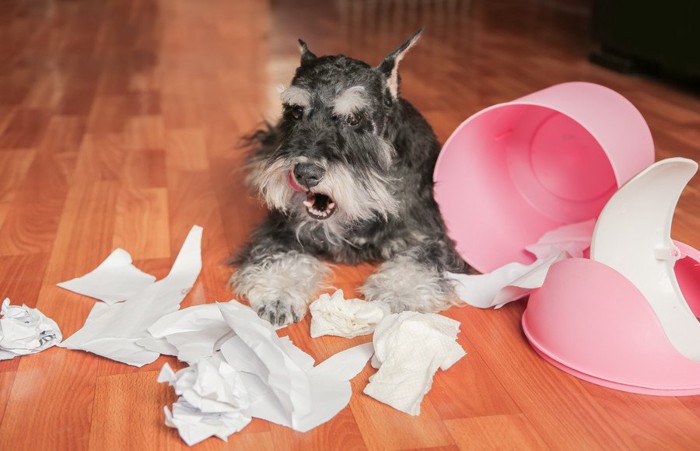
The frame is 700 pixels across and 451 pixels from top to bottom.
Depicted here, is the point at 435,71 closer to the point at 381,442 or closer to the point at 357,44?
the point at 357,44

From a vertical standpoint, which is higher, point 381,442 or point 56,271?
point 381,442

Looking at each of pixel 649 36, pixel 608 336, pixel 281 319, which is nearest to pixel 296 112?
pixel 281 319

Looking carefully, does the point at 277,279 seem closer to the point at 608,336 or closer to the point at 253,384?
the point at 253,384

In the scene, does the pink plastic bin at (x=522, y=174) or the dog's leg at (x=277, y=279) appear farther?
the pink plastic bin at (x=522, y=174)

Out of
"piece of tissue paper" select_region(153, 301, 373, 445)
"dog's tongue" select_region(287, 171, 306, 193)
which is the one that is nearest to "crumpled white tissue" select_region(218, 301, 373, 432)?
"piece of tissue paper" select_region(153, 301, 373, 445)

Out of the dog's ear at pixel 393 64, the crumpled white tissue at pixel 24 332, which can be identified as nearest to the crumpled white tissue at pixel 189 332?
the crumpled white tissue at pixel 24 332

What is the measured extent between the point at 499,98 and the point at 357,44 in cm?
209

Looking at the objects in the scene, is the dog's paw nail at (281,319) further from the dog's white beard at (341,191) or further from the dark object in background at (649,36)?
the dark object in background at (649,36)

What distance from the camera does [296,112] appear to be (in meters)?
2.42

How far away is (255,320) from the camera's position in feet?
6.68

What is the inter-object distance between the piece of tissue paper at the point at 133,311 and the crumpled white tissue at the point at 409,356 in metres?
0.59

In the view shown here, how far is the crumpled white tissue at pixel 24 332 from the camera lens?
207cm

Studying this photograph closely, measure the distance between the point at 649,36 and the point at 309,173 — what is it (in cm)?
365

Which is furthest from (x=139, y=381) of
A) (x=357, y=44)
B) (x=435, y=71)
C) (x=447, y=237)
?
(x=357, y=44)
